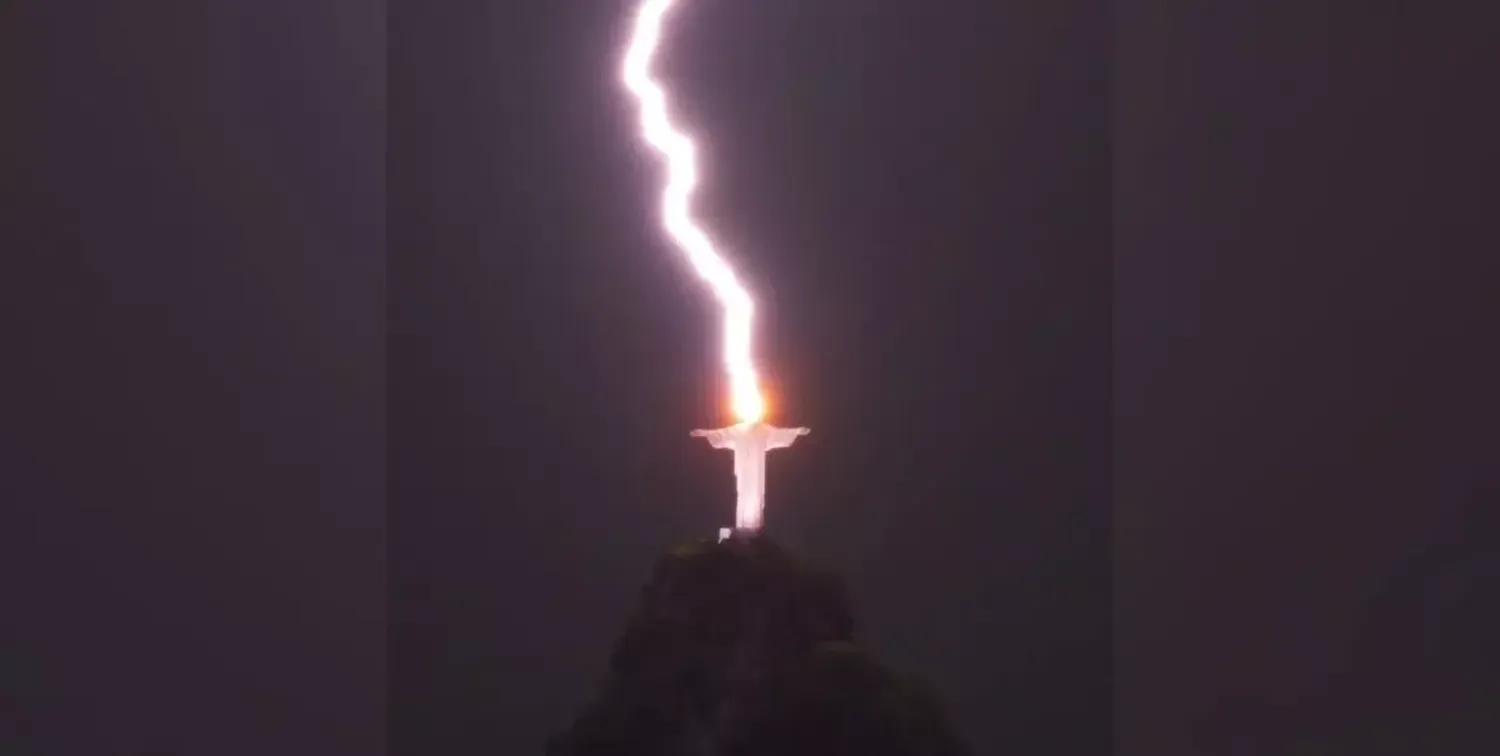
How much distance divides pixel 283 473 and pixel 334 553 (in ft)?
0.56

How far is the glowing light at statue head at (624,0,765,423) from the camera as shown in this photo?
1837mm

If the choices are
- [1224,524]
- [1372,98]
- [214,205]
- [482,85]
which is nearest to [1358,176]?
[1372,98]

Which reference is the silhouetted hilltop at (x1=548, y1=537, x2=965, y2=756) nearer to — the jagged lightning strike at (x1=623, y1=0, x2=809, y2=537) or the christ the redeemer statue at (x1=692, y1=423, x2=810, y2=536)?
the christ the redeemer statue at (x1=692, y1=423, x2=810, y2=536)

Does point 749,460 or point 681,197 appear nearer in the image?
point 749,460

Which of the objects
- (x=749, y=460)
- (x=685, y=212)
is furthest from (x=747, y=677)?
(x=685, y=212)

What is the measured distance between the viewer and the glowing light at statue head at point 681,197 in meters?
1.84

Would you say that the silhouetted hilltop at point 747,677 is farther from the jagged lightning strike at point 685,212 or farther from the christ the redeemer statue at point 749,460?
the jagged lightning strike at point 685,212

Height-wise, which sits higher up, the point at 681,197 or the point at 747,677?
the point at 681,197

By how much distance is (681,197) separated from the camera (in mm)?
1879

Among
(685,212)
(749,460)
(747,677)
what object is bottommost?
(747,677)

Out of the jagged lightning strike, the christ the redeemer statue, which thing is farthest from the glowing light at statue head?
the christ the redeemer statue

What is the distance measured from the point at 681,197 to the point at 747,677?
85 cm

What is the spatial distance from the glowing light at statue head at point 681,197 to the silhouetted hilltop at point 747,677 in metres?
0.45

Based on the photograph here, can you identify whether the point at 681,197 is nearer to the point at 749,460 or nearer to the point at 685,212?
the point at 685,212
